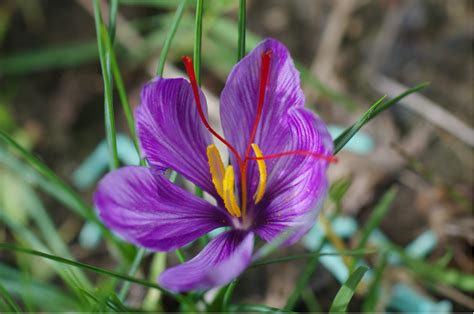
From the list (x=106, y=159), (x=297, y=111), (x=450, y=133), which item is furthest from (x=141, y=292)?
(x=450, y=133)

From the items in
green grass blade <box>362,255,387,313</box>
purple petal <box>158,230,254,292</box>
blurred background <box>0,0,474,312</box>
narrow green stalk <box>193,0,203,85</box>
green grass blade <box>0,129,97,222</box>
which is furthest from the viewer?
blurred background <box>0,0,474,312</box>

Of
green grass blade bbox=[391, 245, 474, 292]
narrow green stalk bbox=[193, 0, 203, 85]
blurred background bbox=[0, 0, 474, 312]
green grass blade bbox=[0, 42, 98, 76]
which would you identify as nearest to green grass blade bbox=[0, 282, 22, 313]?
narrow green stalk bbox=[193, 0, 203, 85]

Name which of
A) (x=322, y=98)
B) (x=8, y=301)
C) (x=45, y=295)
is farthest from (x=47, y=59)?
(x=8, y=301)

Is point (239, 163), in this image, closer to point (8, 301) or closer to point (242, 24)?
point (242, 24)

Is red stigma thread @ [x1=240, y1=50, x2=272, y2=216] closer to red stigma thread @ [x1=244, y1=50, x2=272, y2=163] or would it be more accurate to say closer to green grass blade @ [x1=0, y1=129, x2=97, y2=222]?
red stigma thread @ [x1=244, y1=50, x2=272, y2=163]

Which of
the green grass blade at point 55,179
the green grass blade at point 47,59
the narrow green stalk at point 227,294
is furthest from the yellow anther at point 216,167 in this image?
the green grass blade at point 47,59
